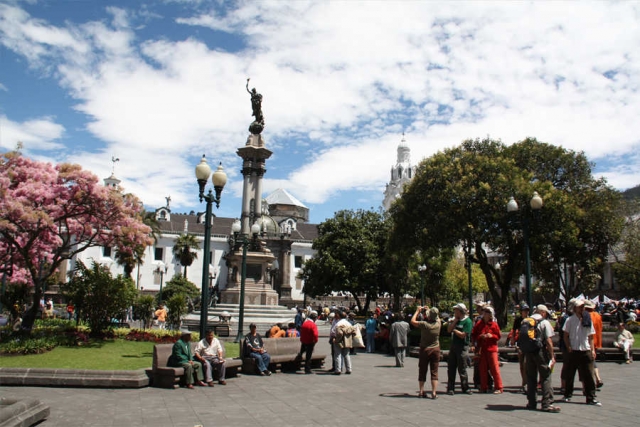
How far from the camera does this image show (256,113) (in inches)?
1206

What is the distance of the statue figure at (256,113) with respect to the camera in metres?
30.5

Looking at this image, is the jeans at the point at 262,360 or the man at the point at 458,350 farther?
the jeans at the point at 262,360

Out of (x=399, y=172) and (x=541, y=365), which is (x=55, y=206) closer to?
(x=541, y=365)

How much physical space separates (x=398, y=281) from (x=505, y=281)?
19.3 meters

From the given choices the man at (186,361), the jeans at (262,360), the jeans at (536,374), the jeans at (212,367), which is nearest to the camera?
the jeans at (536,374)

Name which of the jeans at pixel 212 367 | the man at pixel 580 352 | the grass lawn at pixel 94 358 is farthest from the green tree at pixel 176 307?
the man at pixel 580 352

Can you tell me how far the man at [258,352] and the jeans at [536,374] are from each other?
594 cm

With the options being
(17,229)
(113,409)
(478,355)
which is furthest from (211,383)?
(17,229)

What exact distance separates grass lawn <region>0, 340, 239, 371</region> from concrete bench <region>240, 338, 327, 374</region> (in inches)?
85.2

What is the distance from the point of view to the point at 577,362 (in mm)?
8664

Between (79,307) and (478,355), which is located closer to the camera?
(478,355)

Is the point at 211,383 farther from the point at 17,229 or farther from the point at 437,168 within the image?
the point at 437,168

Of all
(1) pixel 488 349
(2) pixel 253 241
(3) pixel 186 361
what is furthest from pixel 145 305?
(1) pixel 488 349

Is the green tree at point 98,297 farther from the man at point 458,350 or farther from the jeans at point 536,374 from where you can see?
the jeans at point 536,374
